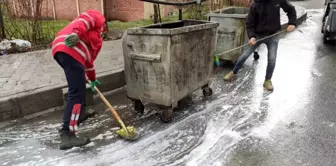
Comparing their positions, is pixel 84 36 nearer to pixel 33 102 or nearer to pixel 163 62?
pixel 163 62

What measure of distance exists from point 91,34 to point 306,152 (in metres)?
2.59

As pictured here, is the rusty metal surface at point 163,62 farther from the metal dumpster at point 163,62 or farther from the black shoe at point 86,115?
the black shoe at point 86,115

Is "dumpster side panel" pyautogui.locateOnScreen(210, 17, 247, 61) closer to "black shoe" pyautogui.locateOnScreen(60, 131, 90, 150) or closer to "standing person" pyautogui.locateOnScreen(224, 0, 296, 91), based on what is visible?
"standing person" pyautogui.locateOnScreen(224, 0, 296, 91)

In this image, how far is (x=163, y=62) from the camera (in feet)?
11.6

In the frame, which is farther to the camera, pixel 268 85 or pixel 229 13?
pixel 229 13

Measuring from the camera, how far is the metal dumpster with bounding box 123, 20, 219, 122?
3512 mm

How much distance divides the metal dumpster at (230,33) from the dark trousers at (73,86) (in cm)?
331

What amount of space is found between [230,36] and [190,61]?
2460 mm

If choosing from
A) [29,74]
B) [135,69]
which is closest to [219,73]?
[135,69]

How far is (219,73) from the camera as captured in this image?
19.5ft

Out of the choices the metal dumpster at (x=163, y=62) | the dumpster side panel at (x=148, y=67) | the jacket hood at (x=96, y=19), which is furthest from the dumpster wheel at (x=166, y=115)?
the jacket hood at (x=96, y=19)

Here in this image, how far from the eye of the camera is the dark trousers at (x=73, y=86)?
3.12 meters

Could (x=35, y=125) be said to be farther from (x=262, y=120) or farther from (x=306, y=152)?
(x=306, y=152)

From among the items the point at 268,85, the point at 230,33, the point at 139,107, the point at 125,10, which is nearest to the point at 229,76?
the point at 268,85
